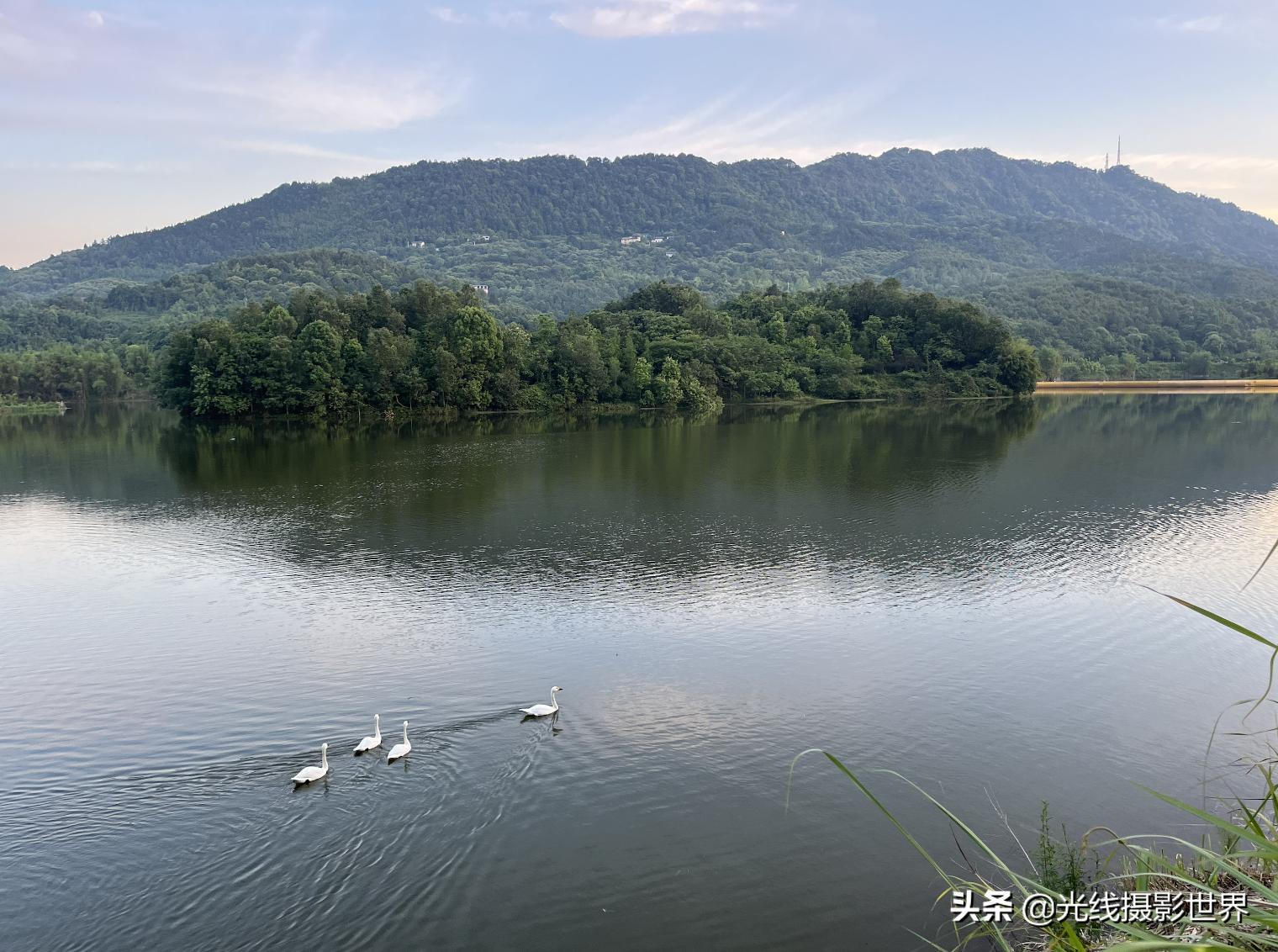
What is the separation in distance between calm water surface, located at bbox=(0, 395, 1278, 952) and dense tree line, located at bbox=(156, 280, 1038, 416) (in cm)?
4190

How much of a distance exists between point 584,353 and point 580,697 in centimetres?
6896

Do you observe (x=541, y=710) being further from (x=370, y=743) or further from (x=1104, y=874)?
(x=1104, y=874)

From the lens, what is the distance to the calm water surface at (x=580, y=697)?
9.35m

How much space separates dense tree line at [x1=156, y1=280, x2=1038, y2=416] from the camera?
7388cm

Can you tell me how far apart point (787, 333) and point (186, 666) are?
91.0m

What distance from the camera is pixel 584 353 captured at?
267 feet

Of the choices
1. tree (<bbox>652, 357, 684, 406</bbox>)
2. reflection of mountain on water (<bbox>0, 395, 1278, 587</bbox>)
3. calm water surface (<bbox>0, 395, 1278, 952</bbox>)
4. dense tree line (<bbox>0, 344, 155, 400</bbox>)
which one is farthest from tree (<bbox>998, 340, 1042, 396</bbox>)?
dense tree line (<bbox>0, 344, 155, 400</bbox>)

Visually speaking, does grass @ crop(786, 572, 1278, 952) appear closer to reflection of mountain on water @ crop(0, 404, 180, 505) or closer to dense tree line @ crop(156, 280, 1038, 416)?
reflection of mountain on water @ crop(0, 404, 180, 505)

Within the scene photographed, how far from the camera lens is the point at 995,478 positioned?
119 ft

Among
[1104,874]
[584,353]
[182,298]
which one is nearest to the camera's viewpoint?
[1104,874]

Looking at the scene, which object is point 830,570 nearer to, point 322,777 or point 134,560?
point 322,777
